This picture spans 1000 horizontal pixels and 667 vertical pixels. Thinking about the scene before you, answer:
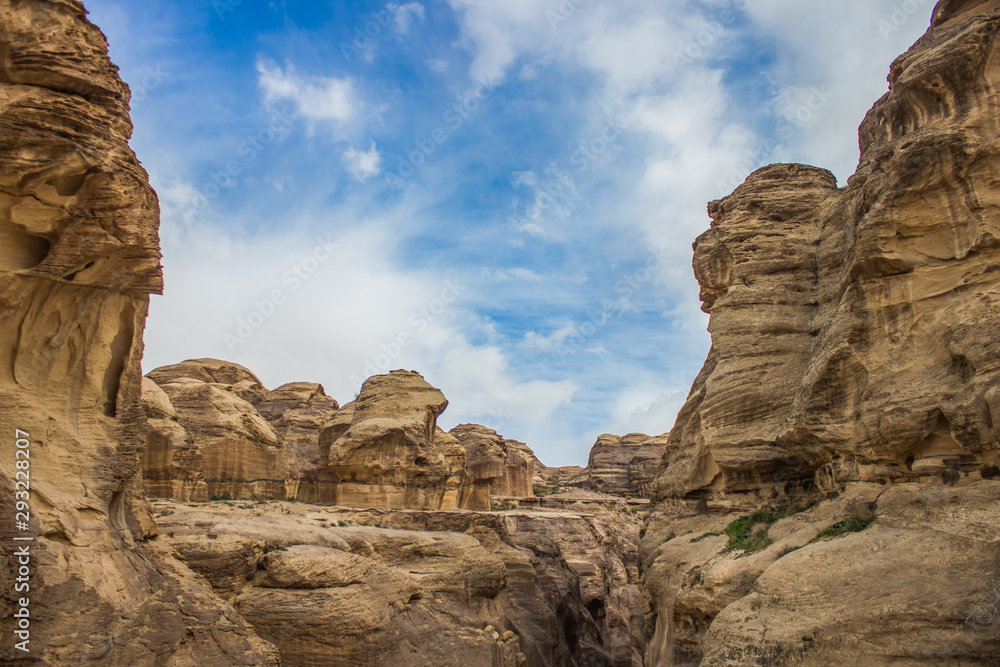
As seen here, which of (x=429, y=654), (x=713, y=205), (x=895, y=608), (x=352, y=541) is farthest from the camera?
(x=713, y=205)

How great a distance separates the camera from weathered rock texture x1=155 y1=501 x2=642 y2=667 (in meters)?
16.2

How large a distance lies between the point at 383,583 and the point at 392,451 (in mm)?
12030

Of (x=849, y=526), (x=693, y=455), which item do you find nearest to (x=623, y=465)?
(x=693, y=455)

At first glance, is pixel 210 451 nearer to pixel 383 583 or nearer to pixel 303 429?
pixel 383 583

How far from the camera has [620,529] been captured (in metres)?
50.9

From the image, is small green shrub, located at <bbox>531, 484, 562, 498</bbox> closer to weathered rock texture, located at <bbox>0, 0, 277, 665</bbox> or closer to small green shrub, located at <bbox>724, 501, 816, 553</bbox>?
small green shrub, located at <bbox>724, 501, 816, 553</bbox>

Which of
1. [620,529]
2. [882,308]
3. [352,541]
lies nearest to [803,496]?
[882,308]

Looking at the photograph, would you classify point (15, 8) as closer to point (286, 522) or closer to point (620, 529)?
point (286, 522)

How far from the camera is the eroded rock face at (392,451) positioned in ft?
98.8

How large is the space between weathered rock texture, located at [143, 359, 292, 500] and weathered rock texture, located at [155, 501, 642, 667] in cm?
297

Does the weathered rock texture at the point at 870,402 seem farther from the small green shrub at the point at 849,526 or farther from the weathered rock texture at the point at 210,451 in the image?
the weathered rock texture at the point at 210,451

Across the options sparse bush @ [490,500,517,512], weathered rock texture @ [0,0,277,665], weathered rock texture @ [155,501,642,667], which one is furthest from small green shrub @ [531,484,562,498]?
weathered rock texture @ [0,0,277,665]

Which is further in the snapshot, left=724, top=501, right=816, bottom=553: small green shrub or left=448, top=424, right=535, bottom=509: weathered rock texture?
left=448, top=424, right=535, bottom=509: weathered rock texture

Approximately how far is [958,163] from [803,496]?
9.36 metres
